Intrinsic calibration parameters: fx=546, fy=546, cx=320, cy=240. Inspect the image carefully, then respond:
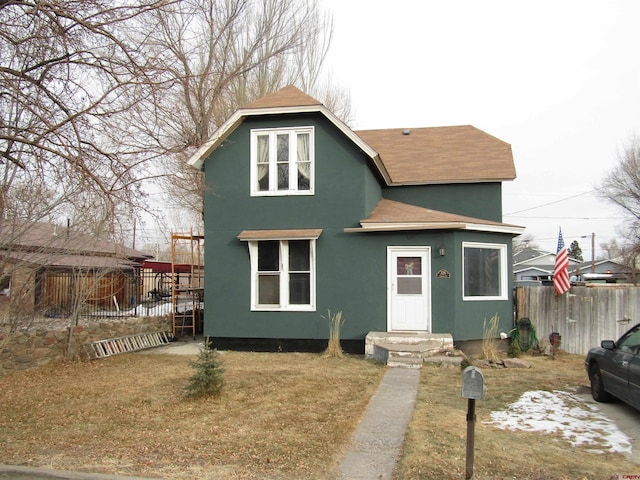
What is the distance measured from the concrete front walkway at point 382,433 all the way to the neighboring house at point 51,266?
5.22m

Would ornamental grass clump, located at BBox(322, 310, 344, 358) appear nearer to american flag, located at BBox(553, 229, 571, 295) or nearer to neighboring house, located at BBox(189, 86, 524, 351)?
neighboring house, located at BBox(189, 86, 524, 351)

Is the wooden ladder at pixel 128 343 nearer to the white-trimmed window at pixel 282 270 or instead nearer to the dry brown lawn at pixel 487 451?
the white-trimmed window at pixel 282 270

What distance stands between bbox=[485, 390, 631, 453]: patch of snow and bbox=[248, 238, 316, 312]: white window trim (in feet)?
20.1

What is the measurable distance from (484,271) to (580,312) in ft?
9.59

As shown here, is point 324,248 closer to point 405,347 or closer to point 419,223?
→ point 419,223

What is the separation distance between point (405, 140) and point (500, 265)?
6.81 meters

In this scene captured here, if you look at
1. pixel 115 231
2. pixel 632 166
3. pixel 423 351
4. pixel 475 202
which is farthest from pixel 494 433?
pixel 632 166

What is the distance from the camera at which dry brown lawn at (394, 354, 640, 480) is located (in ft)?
18.2

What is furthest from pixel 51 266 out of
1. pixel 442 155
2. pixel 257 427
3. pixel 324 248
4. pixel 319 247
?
pixel 442 155

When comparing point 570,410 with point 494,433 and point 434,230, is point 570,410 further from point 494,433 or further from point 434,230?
point 434,230

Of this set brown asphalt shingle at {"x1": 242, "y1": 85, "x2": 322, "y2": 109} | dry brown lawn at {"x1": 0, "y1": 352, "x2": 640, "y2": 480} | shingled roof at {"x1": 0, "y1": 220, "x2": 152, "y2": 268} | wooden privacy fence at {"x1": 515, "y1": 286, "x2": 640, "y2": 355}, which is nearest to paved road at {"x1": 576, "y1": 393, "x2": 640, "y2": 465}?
dry brown lawn at {"x1": 0, "y1": 352, "x2": 640, "y2": 480}

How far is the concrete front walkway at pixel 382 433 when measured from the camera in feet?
18.6

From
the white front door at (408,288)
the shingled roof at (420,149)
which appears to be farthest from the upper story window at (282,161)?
the white front door at (408,288)

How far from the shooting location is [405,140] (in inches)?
761
